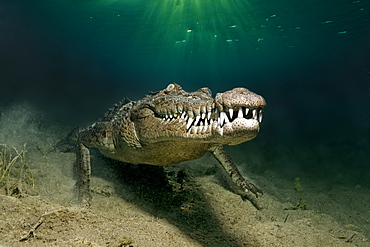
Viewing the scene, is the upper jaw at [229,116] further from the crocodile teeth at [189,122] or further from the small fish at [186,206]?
the small fish at [186,206]

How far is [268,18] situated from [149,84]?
60135mm

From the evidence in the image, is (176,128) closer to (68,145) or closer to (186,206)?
(186,206)

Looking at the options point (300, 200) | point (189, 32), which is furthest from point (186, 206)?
point (189, 32)

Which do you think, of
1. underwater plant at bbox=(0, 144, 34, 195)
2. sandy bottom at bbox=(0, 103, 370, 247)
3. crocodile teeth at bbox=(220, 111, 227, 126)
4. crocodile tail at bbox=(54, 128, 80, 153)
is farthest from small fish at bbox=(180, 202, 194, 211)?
Result: crocodile tail at bbox=(54, 128, 80, 153)

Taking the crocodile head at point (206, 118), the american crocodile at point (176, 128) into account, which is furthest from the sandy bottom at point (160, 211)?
the crocodile head at point (206, 118)

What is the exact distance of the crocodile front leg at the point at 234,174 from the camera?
13.6ft

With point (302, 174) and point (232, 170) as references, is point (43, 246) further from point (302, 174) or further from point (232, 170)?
point (302, 174)

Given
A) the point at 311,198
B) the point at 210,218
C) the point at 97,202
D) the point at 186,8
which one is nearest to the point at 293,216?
the point at 210,218

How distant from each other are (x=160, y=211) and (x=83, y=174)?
138 cm

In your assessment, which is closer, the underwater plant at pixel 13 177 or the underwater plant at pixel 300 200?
the underwater plant at pixel 13 177

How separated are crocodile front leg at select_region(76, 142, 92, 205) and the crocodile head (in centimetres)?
115

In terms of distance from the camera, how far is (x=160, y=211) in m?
3.10

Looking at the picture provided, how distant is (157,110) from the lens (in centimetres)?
285

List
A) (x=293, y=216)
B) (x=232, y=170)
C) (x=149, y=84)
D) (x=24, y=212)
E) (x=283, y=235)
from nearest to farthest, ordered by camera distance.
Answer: (x=24, y=212) < (x=283, y=235) < (x=293, y=216) < (x=232, y=170) < (x=149, y=84)
